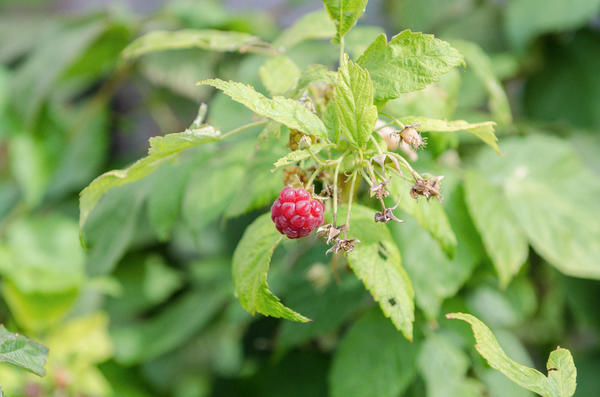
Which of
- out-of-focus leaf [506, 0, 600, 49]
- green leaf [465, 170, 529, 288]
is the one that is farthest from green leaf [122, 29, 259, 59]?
out-of-focus leaf [506, 0, 600, 49]

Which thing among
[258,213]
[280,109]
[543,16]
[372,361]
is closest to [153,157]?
[280,109]

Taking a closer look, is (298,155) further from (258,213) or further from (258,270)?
(258,213)

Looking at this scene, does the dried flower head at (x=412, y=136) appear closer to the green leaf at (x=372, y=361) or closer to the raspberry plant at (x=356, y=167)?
the raspberry plant at (x=356, y=167)

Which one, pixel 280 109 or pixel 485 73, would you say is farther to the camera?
pixel 485 73

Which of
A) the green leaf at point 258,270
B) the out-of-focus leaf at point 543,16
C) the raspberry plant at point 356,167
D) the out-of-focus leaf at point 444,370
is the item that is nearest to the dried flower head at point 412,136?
the raspberry plant at point 356,167

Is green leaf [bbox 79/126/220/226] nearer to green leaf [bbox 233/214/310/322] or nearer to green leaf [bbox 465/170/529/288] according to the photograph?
green leaf [bbox 233/214/310/322]

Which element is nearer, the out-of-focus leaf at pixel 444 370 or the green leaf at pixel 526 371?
the green leaf at pixel 526 371
